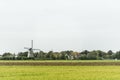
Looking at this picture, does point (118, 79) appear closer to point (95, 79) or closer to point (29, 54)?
point (95, 79)

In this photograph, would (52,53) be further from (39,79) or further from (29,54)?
(39,79)

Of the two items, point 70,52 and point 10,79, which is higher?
point 70,52

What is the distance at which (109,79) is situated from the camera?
22.8m

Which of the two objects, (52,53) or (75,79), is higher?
(52,53)

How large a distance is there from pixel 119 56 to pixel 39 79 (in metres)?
91.3

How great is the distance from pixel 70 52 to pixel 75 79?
11367 cm

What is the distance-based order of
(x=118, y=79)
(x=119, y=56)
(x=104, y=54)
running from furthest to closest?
(x=104, y=54) → (x=119, y=56) → (x=118, y=79)

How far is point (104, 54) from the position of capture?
133000 mm

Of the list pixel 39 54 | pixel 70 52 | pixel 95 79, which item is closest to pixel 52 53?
pixel 39 54

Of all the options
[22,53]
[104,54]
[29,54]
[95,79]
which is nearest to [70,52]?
[104,54]

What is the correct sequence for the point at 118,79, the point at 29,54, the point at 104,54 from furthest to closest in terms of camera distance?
1. the point at 104,54
2. the point at 29,54
3. the point at 118,79

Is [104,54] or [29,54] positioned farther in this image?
[104,54]

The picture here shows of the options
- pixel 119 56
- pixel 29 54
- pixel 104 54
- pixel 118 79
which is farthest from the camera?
pixel 104 54

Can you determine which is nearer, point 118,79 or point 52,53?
point 118,79
